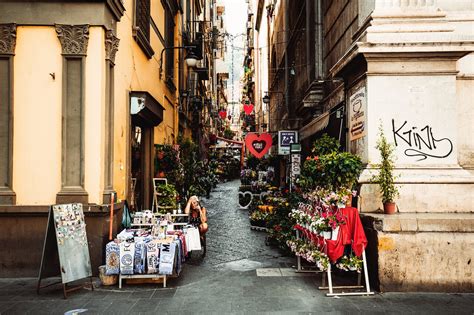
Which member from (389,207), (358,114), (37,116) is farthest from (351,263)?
(37,116)

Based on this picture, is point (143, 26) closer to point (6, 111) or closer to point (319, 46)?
point (6, 111)

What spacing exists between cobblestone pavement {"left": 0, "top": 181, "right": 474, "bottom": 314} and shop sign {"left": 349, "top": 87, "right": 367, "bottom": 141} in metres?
3.13

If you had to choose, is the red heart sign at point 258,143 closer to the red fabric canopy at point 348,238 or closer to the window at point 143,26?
the window at point 143,26

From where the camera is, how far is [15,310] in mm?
6047

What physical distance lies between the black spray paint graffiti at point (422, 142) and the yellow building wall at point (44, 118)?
19.3 feet

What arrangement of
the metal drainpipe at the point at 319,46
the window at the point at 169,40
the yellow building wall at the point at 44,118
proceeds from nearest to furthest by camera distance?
the yellow building wall at the point at 44,118 → the metal drainpipe at the point at 319,46 → the window at the point at 169,40

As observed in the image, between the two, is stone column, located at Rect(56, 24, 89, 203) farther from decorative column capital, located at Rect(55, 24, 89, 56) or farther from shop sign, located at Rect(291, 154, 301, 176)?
shop sign, located at Rect(291, 154, 301, 176)

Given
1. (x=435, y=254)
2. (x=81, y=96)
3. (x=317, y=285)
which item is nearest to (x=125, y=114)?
(x=81, y=96)

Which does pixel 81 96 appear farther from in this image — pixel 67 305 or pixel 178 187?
pixel 178 187

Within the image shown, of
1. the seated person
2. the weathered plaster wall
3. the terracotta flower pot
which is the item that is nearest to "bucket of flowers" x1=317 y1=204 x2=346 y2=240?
the weathered plaster wall

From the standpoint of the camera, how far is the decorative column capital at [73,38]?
796 centimetres

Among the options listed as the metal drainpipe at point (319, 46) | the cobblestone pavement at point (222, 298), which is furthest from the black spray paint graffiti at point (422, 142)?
the metal drainpipe at point (319, 46)

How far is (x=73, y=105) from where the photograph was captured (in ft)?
26.2

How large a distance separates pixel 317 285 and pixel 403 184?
8.38 ft
